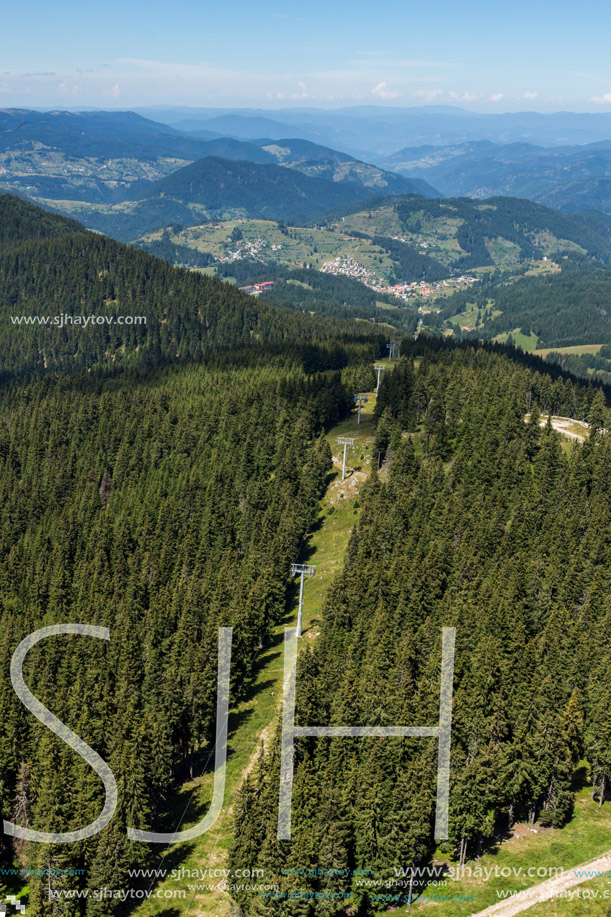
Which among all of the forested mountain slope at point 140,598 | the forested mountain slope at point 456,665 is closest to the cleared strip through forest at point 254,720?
the forested mountain slope at point 140,598

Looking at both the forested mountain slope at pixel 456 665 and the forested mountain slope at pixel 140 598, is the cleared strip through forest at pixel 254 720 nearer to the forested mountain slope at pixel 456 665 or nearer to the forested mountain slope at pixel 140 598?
the forested mountain slope at pixel 140 598

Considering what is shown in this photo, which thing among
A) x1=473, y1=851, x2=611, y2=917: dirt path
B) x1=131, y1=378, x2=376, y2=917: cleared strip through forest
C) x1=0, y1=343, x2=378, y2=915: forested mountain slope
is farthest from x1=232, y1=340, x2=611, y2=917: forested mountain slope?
x1=0, y1=343, x2=378, y2=915: forested mountain slope

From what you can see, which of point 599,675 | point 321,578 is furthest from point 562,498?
point 599,675

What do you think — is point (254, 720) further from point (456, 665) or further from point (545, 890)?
point (545, 890)

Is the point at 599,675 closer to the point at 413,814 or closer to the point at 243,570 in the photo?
the point at 413,814

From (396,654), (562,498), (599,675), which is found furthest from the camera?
(562,498)

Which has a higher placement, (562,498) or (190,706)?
(562,498)

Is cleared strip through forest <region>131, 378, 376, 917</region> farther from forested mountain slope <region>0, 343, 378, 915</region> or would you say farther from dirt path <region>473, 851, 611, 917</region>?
dirt path <region>473, 851, 611, 917</region>
